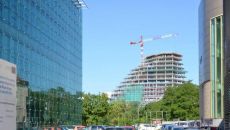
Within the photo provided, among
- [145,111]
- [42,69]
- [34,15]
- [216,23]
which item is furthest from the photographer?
[145,111]

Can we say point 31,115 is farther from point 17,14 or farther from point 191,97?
point 191,97

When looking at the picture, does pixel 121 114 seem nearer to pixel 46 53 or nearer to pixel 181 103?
pixel 181 103

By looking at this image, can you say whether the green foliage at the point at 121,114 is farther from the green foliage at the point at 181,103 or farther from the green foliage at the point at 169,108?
the green foliage at the point at 181,103

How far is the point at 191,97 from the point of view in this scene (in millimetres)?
147625

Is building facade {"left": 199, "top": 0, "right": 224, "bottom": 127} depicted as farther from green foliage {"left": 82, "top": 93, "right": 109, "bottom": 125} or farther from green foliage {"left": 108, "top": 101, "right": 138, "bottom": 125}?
green foliage {"left": 108, "top": 101, "right": 138, "bottom": 125}

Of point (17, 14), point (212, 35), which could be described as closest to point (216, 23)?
point (212, 35)

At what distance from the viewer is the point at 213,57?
4856 centimetres

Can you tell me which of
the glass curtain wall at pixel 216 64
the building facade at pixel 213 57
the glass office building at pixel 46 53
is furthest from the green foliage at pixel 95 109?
the glass curtain wall at pixel 216 64

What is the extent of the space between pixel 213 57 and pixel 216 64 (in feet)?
3.22

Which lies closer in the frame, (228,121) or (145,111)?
(228,121)

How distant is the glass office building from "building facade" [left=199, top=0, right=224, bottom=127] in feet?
56.0

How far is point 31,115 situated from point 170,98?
3910 inches

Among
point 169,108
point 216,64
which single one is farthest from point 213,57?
point 169,108

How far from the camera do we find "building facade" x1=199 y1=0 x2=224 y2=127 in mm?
46688
